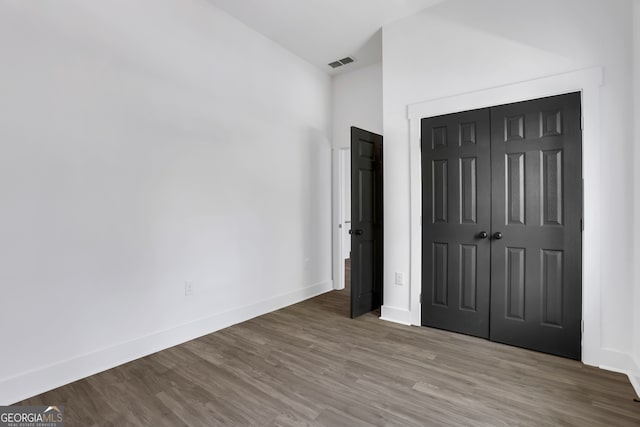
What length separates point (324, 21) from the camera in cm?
346

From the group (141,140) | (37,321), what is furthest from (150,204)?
(37,321)

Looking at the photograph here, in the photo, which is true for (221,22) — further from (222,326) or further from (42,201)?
(222,326)

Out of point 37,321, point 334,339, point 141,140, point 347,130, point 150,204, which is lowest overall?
point 334,339

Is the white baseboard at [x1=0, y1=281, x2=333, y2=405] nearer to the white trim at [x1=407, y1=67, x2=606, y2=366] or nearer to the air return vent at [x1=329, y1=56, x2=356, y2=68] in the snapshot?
the white trim at [x1=407, y1=67, x2=606, y2=366]

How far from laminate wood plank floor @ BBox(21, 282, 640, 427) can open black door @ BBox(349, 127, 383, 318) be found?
2.65 ft

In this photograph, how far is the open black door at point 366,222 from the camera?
3600 millimetres

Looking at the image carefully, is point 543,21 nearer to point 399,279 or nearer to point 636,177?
point 636,177

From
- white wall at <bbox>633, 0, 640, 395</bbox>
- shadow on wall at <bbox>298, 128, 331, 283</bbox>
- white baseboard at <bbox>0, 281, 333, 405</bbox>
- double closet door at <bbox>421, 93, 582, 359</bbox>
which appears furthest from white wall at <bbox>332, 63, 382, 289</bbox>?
white wall at <bbox>633, 0, 640, 395</bbox>

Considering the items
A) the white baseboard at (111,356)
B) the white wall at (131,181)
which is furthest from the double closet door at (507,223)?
the white baseboard at (111,356)

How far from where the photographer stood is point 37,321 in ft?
6.94

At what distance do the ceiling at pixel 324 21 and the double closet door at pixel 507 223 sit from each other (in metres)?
1.28

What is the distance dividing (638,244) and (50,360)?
14.1 feet

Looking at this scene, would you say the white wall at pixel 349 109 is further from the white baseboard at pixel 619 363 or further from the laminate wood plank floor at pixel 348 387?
the white baseboard at pixel 619 363

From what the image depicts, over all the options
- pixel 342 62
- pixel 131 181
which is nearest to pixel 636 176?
pixel 342 62
